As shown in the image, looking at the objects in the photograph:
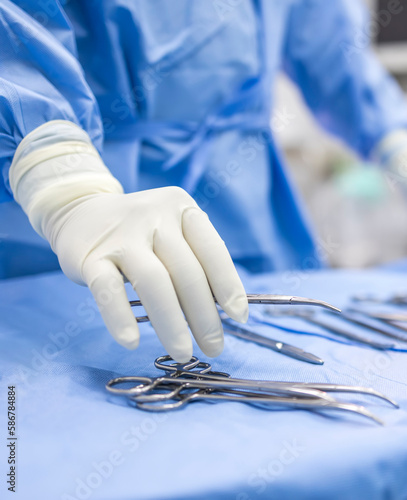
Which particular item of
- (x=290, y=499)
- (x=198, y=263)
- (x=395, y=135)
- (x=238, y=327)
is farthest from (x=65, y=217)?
(x=395, y=135)

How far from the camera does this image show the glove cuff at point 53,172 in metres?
0.60

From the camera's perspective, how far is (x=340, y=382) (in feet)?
1.77

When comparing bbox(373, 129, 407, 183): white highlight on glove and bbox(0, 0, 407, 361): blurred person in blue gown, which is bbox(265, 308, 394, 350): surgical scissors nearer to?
bbox(0, 0, 407, 361): blurred person in blue gown

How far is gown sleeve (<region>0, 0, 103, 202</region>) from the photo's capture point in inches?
24.2

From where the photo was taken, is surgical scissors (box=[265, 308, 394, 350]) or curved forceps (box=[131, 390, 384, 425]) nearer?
curved forceps (box=[131, 390, 384, 425])

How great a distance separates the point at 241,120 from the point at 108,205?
0.57 m

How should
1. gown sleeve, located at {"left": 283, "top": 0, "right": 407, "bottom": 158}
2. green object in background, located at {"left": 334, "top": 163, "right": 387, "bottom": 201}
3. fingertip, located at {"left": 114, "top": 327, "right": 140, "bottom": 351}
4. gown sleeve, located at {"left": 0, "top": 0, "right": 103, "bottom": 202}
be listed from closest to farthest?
fingertip, located at {"left": 114, "top": 327, "right": 140, "bottom": 351}, gown sleeve, located at {"left": 0, "top": 0, "right": 103, "bottom": 202}, gown sleeve, located at {"left": 283, "top": 0, "right": 407, "bottom": 158}, green object in background, located at {"left": 334, "top": 163, "right": 387, "bottom": 201}

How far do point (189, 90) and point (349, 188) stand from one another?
136 cm

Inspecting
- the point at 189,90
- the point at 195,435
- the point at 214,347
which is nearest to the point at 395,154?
the point at 189,90

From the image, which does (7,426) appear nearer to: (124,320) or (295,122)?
(124,320)

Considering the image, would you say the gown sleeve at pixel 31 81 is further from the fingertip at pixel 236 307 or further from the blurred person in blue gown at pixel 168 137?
the fingertip at pixel 236 307

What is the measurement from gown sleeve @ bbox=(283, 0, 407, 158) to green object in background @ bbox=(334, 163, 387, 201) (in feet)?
1.80

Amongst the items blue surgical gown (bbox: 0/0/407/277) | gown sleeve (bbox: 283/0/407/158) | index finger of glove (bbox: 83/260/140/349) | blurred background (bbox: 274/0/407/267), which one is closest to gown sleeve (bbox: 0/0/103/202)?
blue surgical gown (bbox: 0/0/407/277)

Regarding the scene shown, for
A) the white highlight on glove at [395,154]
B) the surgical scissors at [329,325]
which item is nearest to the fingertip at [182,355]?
the surgical scissors at [329,325]
